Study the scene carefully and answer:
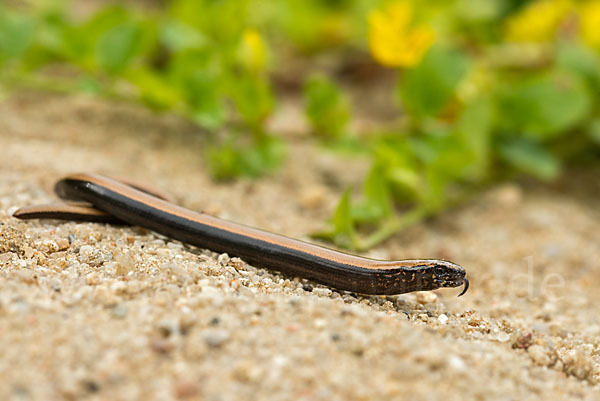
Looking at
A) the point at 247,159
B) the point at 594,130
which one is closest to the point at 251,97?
the point at 247,159

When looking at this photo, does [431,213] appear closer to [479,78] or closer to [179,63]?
[479,78]

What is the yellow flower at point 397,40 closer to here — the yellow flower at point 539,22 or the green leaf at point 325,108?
the green leaf at point 325,108

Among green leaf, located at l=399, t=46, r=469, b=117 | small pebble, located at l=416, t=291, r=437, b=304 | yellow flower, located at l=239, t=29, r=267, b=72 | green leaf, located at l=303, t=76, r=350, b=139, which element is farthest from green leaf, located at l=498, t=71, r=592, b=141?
small pebble, located at l=416, t=291, r=437, b=304

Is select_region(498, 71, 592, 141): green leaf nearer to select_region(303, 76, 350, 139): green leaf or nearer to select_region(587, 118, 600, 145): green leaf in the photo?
select_region(587, 118, 600, 145): green leaf

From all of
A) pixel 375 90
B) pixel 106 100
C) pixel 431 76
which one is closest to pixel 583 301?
pixel 431 76

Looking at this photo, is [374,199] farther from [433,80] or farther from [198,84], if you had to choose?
[198,84]

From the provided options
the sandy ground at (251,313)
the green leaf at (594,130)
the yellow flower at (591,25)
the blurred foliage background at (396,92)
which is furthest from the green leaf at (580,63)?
the sandy ground at (251,313)
